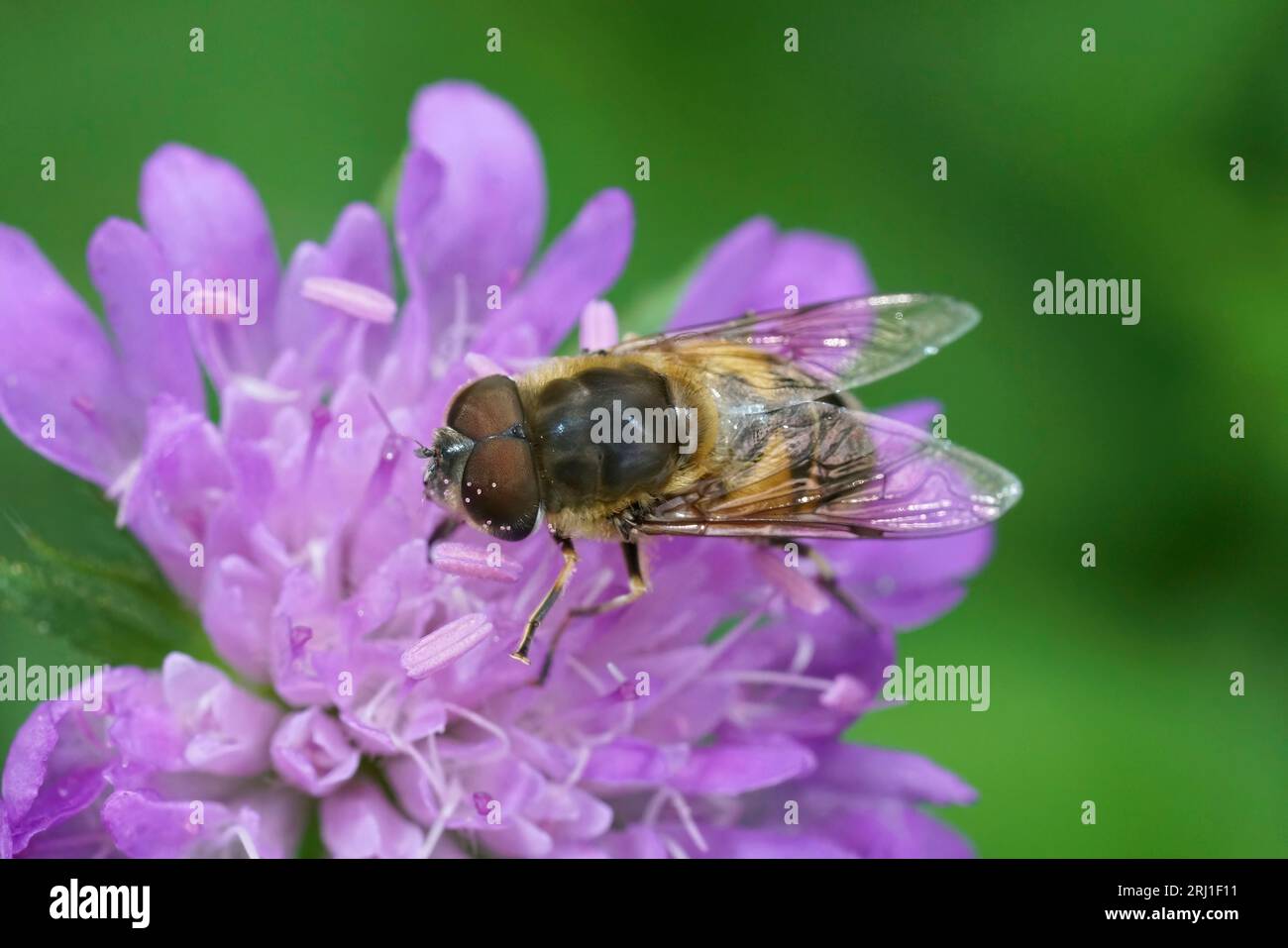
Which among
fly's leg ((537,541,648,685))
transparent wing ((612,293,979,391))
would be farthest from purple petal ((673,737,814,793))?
A: transparent wing ((612,293,979,391))

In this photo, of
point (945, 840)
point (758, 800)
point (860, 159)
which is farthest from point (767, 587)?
point (860, 159)

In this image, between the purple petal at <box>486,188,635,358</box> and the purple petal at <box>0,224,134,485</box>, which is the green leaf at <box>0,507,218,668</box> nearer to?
the purple petal at <box>0,224,134,485</box>

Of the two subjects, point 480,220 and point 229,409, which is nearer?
Answer: point 229,409

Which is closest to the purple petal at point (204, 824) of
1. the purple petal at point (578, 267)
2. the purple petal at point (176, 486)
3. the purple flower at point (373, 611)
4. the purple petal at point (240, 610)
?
the purple flower at point (373, 611)
